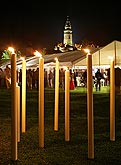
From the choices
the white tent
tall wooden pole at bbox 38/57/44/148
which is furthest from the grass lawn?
the white tent

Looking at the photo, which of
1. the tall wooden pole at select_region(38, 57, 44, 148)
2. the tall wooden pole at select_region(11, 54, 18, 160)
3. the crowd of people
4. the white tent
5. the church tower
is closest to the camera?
the tall wooden pole at select_region(11, 54, 18, 160)

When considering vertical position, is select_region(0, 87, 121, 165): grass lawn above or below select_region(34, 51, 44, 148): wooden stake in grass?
below

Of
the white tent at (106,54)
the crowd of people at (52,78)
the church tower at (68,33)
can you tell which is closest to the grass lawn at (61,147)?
the white tent at (106,54)

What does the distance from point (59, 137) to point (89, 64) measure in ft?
6.13

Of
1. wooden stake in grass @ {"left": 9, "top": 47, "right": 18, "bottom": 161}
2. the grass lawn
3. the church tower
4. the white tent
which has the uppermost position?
the church tower

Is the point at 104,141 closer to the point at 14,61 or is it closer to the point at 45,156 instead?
the point at 45,156

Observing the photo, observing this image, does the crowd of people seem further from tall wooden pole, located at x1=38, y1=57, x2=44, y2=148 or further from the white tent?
tall wooden pole, located at x1=38, y1=57, x2=44, y2=148

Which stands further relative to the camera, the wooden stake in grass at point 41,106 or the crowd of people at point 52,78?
the crowd of people at point 52,78

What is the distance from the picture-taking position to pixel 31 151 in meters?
5.15

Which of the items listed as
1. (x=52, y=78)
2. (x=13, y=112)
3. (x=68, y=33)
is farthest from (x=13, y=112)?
(x=68, y=33)

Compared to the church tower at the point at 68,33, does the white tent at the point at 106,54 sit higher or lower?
lower

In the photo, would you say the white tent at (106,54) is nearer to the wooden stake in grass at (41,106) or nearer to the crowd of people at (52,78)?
the crowd of people at (52,78)

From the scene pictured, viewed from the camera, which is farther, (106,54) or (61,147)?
(106,54)

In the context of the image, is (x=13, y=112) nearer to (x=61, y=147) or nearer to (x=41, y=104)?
(x=41, y=104)
